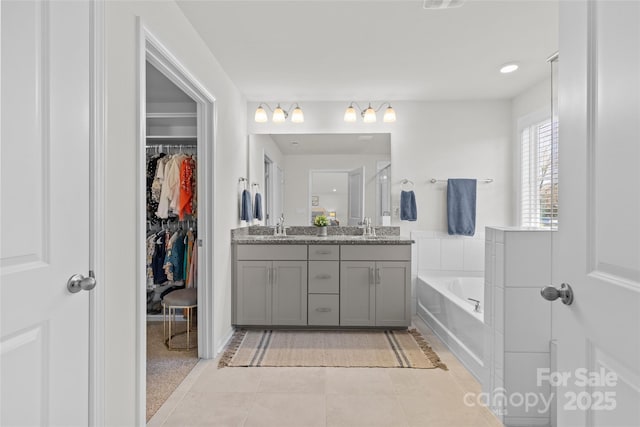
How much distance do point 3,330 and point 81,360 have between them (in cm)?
37

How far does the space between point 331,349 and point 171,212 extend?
1987mm

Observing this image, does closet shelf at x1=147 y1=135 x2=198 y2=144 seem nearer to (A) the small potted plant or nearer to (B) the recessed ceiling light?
(A) the small potted plant

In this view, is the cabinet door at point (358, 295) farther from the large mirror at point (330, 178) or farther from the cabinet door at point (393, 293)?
the large mirror at point (330, 178)

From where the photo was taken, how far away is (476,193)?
384 centimetres

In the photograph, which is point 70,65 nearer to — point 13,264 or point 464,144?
point 13,264

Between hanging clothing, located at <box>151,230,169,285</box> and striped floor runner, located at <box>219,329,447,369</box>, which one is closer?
striped floor runner, located at <box>219,329,447,369</box>

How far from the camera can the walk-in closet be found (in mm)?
3130

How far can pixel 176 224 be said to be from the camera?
144 inches

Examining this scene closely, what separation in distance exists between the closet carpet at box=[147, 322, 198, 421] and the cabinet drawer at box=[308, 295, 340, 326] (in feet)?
3.43

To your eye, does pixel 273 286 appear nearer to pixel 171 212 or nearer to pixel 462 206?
pixel 171 212

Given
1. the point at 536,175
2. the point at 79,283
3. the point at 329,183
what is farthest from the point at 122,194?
the point at 536,175

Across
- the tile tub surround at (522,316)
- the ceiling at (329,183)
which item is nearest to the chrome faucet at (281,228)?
the ceiling at (329,183)

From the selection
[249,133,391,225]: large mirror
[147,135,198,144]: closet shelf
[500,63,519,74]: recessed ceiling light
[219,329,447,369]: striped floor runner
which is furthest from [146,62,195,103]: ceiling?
[500,63,519,74]: recessed ceiling light

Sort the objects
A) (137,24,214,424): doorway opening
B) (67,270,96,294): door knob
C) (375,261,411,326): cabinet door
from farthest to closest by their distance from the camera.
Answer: (375,261,411,326): cabinet door
(137,24,214,424): doorway opening
(67,270,96,294): door knob
